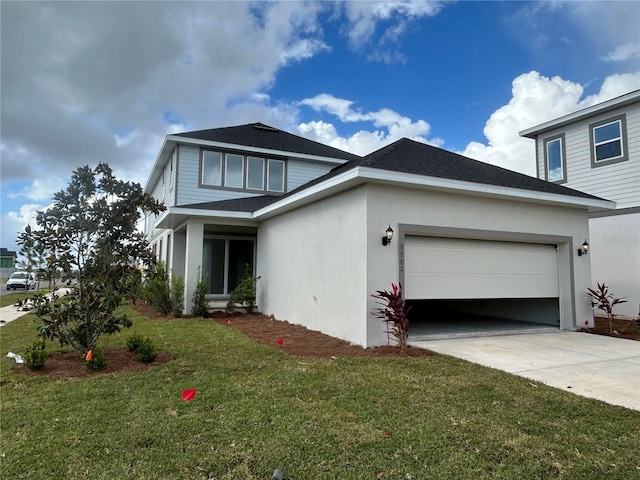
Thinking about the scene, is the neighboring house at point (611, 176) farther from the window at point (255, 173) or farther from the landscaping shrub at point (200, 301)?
the landscaping shrub at point (200, 301)

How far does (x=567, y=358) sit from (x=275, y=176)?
1120cm

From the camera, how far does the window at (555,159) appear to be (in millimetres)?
13531

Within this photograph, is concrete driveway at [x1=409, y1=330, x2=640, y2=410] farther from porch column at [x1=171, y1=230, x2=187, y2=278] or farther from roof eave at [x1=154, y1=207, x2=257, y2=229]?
porch column at [x1=171, y1=230, x2=187, y2=278]

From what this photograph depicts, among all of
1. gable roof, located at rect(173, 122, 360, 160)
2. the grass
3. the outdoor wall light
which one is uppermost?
gable roof, located at rect(173, 122, 360, 160)

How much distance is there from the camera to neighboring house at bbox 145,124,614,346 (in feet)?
23.2

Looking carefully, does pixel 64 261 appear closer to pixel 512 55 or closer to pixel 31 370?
pixel 31 370

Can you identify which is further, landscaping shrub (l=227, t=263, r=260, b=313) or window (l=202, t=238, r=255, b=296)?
window (l=202, t=238, r=255, b=296)

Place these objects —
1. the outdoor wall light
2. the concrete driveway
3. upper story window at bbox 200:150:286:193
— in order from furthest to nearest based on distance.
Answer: upper story window at bbox 200:150:286:193
the outdoor wall light
the concrete driveway

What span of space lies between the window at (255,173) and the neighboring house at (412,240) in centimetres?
162

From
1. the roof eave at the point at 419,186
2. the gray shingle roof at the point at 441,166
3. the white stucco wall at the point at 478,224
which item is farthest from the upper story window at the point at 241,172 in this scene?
the white stucco wall at the point at 478,224

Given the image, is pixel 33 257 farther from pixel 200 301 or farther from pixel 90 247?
pixel 200 301

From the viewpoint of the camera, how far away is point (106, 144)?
54.8 feet

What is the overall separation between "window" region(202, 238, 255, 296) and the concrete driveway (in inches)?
333

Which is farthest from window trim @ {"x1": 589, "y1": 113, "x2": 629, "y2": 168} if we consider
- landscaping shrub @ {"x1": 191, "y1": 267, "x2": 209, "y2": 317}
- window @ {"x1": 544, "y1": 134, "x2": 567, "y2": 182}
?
landscaping shrub @ {"x1": 191, "y1": 267, "x2": 209, "y2": 317}
